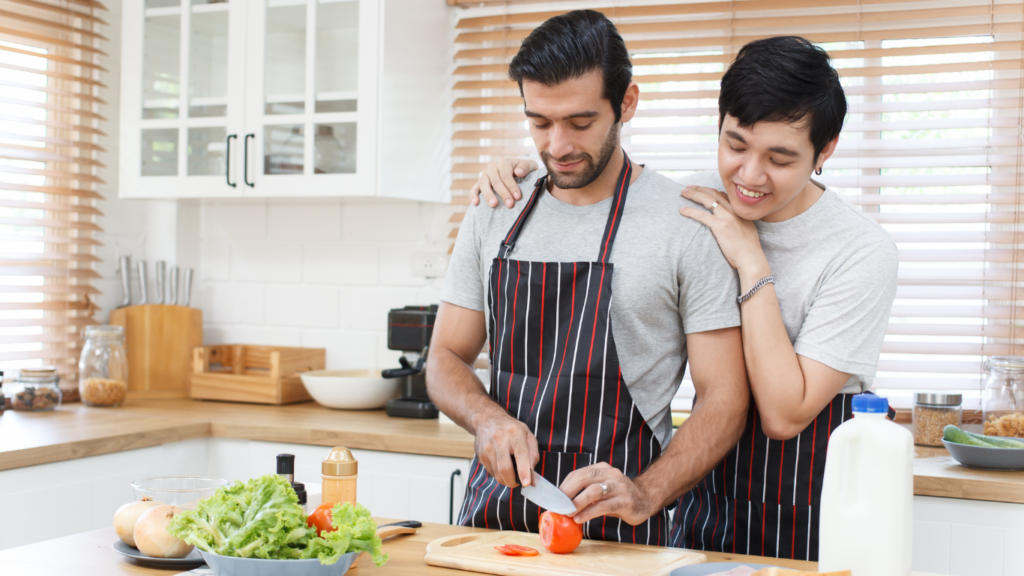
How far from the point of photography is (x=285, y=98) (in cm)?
301

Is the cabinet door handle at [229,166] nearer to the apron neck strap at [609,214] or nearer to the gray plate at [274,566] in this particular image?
the apron neck strap at [609,214]

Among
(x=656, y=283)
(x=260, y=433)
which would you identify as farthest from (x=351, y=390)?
(x=656, y=283)

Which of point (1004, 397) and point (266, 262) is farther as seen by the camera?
point (266, 262)

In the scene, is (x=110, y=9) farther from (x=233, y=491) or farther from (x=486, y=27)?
(x=233, y=491)

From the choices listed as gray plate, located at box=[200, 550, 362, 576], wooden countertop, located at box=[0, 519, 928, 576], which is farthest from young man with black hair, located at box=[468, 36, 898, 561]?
gray plate, located at box=[200, 550, 362, 576]

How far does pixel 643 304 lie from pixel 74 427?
188 centimetres

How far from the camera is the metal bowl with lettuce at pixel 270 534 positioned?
3.82ft

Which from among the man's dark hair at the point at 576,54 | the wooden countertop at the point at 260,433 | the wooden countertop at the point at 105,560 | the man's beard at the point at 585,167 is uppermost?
the man's dark hair at the point at 576,54

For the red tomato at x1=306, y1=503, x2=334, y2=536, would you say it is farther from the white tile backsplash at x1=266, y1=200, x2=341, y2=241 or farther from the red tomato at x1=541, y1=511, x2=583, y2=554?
the white tile backsplash at x1=266, y1=200, x2=341, y2=241

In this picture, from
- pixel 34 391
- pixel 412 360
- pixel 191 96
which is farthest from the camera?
pixel 191 96

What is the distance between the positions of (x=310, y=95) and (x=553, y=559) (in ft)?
6.72

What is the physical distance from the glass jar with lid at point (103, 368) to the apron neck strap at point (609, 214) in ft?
6.15

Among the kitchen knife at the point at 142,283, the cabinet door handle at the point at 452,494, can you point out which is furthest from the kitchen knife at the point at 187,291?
the cabinet door handle at the point at 452,494

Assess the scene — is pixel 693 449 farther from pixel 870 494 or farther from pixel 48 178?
pixel 48 178
